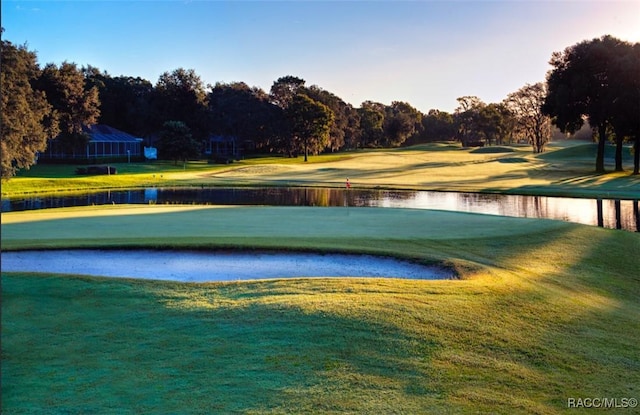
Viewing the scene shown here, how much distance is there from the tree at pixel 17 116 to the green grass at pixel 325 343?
41927mm

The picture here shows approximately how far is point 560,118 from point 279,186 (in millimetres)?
32637

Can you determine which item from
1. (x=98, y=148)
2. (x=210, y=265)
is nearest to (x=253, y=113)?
(x=98, y=148)

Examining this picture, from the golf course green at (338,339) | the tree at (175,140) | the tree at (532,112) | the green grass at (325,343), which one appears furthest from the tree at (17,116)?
the tree at (532,112)

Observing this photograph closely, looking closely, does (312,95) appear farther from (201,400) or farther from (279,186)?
(201,400)

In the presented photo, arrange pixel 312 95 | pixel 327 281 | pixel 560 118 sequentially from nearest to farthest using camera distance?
pixel 327 281 → pixel 560 118 → pixel 312 95

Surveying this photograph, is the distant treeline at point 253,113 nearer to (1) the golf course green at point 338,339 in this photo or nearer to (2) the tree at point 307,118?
(2) the tree at point 307,118

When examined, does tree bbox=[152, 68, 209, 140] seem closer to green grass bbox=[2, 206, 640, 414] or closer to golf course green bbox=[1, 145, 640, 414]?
golf course green bbox=[1, 145, 640, 414]

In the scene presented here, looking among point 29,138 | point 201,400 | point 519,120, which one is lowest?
point 201,400

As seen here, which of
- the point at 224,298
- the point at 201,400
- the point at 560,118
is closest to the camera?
the point at 201,400

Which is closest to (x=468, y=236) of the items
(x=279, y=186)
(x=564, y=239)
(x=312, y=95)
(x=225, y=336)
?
(x=564, y=239)

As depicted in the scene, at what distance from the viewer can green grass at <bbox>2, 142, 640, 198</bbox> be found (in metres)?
48.2

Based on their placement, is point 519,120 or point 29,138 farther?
point 519,120

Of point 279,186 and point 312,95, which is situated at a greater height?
point 312,95

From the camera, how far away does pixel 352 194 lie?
4662 cm
